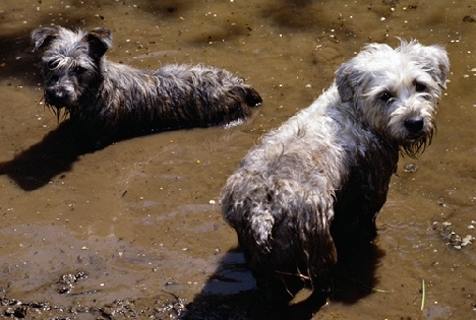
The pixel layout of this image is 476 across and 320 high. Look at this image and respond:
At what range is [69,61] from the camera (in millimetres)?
7621

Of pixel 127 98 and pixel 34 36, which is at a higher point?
pixel 34 36

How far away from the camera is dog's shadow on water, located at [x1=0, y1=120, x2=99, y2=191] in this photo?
7.32m

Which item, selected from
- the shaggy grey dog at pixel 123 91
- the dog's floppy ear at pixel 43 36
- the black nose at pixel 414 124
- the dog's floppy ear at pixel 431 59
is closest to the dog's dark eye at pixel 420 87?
the dog's floppy ear at pixel 431 59

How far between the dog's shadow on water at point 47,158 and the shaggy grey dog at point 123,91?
0.20 m

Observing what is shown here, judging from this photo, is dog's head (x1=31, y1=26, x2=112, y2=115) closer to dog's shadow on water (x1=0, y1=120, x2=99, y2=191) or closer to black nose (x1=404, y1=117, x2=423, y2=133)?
dog's shadow on water (x1=0, y1=120, x2=99, y2=191)

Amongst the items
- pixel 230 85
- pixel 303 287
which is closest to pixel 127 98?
pixel 230 85

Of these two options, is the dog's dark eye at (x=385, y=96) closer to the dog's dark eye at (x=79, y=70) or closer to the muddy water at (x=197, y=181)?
the muddy water at (x=197, y=181)

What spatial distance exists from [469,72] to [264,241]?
4356mm

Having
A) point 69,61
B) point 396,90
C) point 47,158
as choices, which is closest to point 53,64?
point 69,61

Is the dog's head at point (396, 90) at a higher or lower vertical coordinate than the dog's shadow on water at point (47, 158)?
higher

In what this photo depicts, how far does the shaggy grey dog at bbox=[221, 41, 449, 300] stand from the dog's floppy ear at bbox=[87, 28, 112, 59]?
2539 mm

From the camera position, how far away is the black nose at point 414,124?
19.0 ft

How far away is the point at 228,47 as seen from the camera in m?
9.09

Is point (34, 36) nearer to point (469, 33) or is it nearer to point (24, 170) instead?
point (24, 170)
